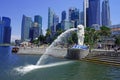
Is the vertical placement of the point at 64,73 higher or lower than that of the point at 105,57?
lower

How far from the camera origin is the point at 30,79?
2638cm

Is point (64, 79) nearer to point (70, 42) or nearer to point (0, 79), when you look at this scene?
point (0, 79)

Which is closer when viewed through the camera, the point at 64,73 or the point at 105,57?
the point at 64,73

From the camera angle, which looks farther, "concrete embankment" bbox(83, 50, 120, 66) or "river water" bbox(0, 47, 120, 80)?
"concrete embankment" bbox(83, 50, 120, 66)

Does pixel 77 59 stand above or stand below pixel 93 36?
below

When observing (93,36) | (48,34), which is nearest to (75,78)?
(93,36)

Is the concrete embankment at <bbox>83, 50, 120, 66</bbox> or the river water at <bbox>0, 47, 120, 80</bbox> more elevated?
the concrete embankment at <bbox>83, 50, 120, 66</bbox>

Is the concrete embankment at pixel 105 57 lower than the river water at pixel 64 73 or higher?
higher

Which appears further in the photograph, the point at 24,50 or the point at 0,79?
the point at 24,50

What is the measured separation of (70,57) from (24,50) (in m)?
30.6

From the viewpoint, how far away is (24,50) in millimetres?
88750

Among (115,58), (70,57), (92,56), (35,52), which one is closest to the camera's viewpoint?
(115,58)

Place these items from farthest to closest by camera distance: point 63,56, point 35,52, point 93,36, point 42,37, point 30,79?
1. point 42,37
2. point 93,36
3. point 35,52
4. point 63,56
5. point 30,79

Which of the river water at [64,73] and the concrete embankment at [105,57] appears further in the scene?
the concrete embankment at [105,57]
